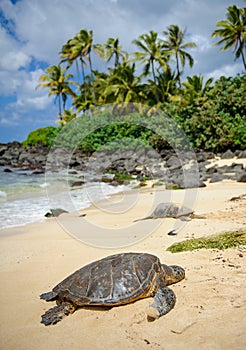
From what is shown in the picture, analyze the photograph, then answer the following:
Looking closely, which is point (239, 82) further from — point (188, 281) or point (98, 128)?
point (188, 281)

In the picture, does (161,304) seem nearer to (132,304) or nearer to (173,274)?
(132,304)

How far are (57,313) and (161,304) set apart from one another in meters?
1.08

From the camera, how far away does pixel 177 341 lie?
7.41ft

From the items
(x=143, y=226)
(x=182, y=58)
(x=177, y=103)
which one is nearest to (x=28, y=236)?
(x=143, y=226)

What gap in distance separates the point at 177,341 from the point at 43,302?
1.76 m

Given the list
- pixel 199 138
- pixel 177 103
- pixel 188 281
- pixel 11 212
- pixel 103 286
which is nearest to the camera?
pixel 103 286

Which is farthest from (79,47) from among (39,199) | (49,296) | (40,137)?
(49,296)

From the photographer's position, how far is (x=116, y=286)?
302 centimetres

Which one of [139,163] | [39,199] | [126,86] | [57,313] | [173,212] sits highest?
[126,86]

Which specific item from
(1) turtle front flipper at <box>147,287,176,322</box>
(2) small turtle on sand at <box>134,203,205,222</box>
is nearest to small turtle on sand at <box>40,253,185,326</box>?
(1) turtle front flipper at <box>147,287,176,322</box>

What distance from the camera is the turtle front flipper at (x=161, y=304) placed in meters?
2.67

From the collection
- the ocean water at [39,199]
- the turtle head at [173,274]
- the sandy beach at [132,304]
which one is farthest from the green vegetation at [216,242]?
the ocean water at [39,199]

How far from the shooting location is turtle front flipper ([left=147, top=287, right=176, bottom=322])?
105 inches

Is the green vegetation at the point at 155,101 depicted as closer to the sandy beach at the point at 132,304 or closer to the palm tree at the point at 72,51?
the palm tree at the point at 72,51
